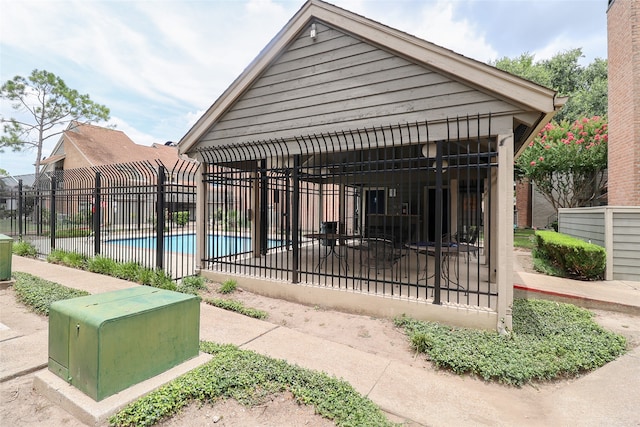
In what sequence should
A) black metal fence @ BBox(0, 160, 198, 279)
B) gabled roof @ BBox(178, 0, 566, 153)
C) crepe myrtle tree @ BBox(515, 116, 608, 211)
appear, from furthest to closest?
1. crepe myrtle tree @ BBox(515, 116, 608, 211)
2. black metal fence @ BBox(0, 160, 198, 279)
3. gabled roof @ BBox(178, 0, 566, 153)

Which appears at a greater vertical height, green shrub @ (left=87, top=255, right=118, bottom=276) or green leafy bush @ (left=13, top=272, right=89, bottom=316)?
green shrub @ (left=87, top=255, right=118, bottom=276)

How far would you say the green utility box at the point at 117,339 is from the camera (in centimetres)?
231

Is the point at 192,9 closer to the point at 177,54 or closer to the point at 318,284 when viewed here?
the point at 177,54

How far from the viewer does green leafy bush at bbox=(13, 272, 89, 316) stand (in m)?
4.67

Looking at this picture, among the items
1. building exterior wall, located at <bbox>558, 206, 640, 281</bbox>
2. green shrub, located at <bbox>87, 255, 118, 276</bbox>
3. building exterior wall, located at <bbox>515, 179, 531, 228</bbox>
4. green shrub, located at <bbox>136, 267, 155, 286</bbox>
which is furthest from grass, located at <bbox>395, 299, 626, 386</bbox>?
building exterior wall, located at <bbox>515, 179, 531, 228</bbox>

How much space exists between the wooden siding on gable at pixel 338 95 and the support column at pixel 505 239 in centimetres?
76

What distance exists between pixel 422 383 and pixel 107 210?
9216 mm

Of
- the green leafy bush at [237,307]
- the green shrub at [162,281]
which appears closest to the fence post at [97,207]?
the green shrub at [162,281]

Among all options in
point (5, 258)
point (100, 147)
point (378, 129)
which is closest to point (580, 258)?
point (378, 129)

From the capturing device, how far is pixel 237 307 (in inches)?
191

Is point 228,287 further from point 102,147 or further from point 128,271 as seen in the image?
→ point 102,147

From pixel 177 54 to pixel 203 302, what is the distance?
26.0 ft

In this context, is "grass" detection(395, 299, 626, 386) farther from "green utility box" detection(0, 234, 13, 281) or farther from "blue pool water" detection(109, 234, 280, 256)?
"green utility box" detection(0, 234, 13, 281)

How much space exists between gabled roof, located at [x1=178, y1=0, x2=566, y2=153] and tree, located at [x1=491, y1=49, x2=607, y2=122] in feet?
77.8
